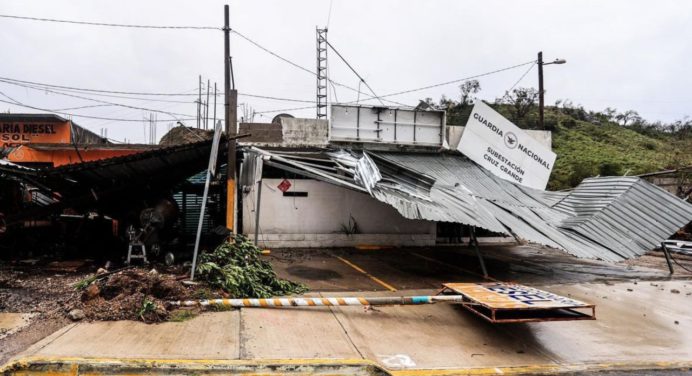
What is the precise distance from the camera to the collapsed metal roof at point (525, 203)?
923 centimetres

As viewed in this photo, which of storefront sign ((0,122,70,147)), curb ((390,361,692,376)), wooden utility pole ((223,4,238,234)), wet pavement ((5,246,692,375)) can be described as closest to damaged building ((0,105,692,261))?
→ wooden utility pole ((223,4,238,234))

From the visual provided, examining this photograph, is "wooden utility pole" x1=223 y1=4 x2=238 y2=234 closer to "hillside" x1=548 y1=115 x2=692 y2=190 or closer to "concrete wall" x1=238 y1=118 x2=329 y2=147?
"concrete wall" x1=238 y1=118 x2=329 y2=147

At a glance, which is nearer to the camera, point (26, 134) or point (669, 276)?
point (669, 276)

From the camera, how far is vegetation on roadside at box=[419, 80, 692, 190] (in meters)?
33.1

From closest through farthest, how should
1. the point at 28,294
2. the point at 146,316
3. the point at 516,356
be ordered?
the point at 516,356
the point at 146,316
the point at 28,294

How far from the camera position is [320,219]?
49.1 ft

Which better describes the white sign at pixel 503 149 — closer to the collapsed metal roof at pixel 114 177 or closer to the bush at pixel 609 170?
the collapsed metal roof at pixel 114 177

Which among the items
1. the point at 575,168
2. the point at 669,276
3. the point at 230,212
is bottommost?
the point at 669,276

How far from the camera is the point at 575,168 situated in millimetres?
32531

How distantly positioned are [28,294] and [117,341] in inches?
137

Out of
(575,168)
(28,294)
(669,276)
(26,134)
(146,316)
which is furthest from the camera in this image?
(575,168)

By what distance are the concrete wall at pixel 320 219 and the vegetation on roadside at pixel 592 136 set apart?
17.4 m

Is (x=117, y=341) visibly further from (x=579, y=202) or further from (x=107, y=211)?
(x=579, y=202)

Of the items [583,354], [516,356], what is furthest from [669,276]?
[516,356]
